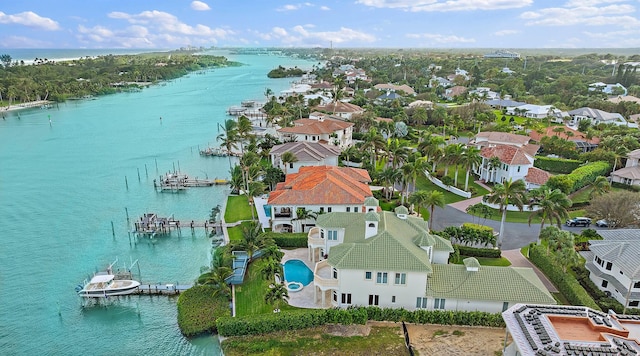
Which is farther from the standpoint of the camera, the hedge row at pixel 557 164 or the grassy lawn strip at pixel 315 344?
the hedge row at pixel 557 164

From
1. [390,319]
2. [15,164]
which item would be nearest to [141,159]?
[15,164]

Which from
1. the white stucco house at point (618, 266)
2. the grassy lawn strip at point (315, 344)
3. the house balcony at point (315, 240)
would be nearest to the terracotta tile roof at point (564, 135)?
the white stucco house at point (618, 266)

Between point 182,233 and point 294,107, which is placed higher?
point 294,107

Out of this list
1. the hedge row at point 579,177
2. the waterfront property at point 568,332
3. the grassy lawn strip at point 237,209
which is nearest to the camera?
the waterfront property at point 568,332

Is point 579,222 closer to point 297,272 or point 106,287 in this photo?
point 297,272

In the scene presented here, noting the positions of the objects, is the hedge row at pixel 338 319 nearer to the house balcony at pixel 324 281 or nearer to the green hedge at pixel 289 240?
the house balcony at pixel 324 281

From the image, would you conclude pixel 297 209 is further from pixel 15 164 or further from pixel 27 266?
pixel 15 164
